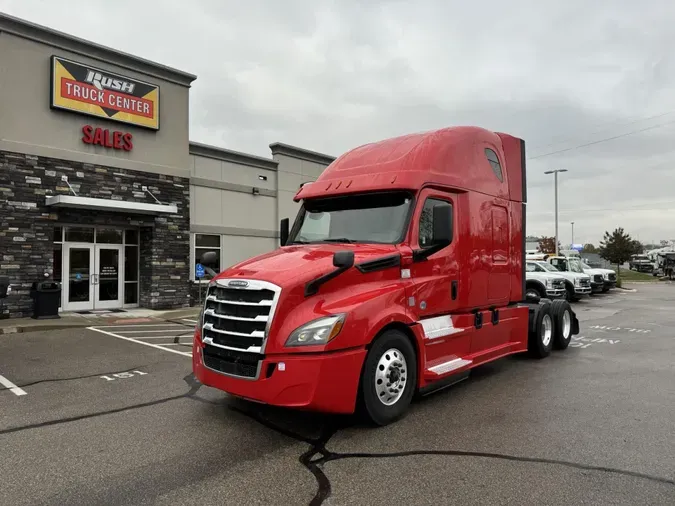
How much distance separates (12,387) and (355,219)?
4993mm

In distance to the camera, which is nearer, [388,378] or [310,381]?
[310,381]

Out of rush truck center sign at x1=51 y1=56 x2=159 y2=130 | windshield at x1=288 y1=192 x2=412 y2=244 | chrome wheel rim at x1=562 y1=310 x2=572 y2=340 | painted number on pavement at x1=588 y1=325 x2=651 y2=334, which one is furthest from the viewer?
rush truck center sign at x1=51 y1=56 x2=159 y2=130

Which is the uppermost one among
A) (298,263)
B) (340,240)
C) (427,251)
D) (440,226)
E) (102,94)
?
(102,94)

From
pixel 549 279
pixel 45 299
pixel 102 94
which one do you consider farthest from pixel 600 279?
pixel 45 299

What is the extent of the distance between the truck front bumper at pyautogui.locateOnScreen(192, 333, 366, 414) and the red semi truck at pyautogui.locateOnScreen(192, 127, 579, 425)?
A: 0.03 feet

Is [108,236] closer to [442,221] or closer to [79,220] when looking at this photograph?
[79,220]

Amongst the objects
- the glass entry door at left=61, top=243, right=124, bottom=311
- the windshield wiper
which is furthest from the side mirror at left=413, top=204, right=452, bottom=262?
the glass entry door at left=61, top=243, right=124, bottom=311

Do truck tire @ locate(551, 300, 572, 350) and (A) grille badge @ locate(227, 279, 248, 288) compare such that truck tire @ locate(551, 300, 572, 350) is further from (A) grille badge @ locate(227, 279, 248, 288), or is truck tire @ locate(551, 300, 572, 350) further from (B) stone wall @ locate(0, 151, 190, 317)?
(B) stone wall @ locate(0, 151, 190, 317)

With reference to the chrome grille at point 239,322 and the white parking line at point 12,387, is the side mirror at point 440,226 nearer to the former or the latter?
the chrome grille at point 239,322

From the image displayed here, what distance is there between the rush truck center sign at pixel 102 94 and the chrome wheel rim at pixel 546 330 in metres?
13.3

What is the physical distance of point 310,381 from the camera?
435 centimetres

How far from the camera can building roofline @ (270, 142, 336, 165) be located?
20734 mm

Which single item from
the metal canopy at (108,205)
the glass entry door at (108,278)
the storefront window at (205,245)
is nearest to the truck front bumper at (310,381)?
the metal canopy at (108,205)

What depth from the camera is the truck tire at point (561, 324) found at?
8.98 m
